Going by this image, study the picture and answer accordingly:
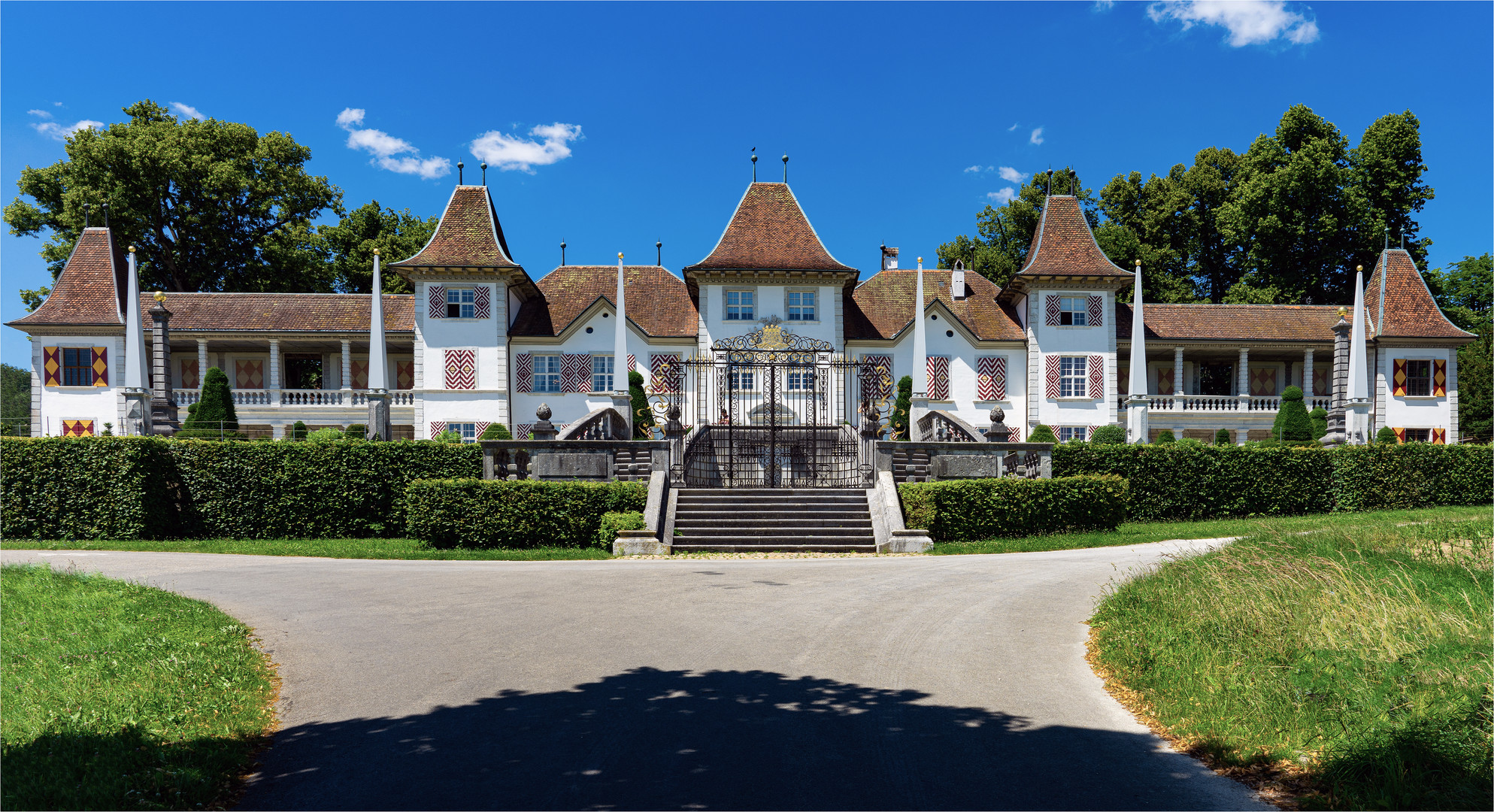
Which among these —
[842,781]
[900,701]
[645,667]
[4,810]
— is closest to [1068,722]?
[900,701]

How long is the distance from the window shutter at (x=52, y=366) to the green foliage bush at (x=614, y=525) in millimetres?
28001

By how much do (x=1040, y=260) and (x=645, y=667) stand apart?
98.0 ft

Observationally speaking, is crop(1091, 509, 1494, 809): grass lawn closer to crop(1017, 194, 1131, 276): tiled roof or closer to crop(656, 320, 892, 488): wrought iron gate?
crop(656, 320, 892, 488): wrought iron gate

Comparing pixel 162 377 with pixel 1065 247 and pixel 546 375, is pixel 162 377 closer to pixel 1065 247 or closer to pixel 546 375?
pixel 546 375

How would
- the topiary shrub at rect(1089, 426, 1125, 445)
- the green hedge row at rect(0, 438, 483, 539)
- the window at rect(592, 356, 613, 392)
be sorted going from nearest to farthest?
the green hedge row at rect(0, 438, 483, 539), the topiary shrub at rect(1089, 426, 1125, 445), the window at rect(592, 356, 613, 392)

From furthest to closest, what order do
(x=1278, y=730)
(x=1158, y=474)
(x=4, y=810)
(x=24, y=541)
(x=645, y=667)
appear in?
(x=1158, y=474) → (x=24, y=541) → (x=645, y=667) → (x=1278, y=730) → (x=4, y=810)

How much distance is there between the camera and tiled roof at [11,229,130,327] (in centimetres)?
3056

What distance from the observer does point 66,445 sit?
16328 millimetres

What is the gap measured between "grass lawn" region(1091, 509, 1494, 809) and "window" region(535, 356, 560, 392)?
26170mm

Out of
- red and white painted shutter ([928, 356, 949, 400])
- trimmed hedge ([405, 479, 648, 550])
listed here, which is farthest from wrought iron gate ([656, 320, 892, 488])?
trimmed hedge ([405, 479, 648, 550])

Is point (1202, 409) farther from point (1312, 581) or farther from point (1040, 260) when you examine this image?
point (1312, 581)

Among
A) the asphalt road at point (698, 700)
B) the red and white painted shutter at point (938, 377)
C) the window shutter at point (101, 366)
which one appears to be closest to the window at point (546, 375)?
the red and white painted shutter at point (938, 377)

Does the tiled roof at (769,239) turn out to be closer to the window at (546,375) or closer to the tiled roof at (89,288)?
the window at (546,375)

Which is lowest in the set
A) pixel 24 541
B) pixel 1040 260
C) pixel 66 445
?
pixel 24 541
